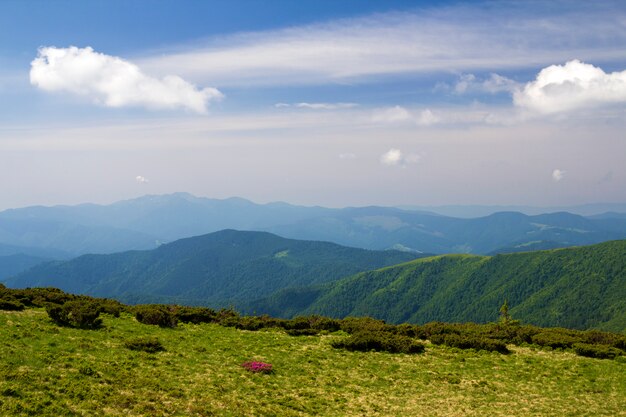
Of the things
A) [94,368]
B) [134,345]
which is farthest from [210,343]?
[94,368]

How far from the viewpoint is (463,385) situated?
28.5 m

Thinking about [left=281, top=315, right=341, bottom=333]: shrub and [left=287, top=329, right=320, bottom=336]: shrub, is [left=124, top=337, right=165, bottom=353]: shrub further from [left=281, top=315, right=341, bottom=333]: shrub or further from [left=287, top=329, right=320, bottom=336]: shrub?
[left=281, top=315, right=341, bottom=333]: shrub

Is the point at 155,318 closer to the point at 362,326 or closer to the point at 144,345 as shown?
the point at 144,345

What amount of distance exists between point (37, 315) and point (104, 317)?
504 cm

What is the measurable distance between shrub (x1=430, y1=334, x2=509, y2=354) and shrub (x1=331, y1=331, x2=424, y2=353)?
10.7 feet

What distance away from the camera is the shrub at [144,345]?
28.7 meters

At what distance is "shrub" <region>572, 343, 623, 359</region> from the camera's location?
118 ft

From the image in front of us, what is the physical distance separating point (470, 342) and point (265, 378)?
19.7 m

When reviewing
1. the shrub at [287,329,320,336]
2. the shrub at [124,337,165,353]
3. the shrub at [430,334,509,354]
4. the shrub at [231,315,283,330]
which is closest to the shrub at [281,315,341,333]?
the shrub at [231,315,283,330]

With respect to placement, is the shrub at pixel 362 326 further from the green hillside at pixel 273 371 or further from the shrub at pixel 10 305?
the shrub at pixel 10 305

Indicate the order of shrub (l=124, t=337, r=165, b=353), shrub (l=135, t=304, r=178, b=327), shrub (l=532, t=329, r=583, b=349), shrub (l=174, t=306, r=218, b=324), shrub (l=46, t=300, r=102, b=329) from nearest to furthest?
shrub (l=124, t=337, r=165, b=353)
shrub (l=46, t=300, r=102, b=329)
shrub (l=135, t=304, r=178, b=327)
shrub (l=532, t=329, r=583, b=349)
shrub (l=174, t=306, r=218, b=324)

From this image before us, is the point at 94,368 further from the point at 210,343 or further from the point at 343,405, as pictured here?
the point at 343,405

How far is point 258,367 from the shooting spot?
1104 inches

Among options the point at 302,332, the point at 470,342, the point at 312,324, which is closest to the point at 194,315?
the point at 302,332
